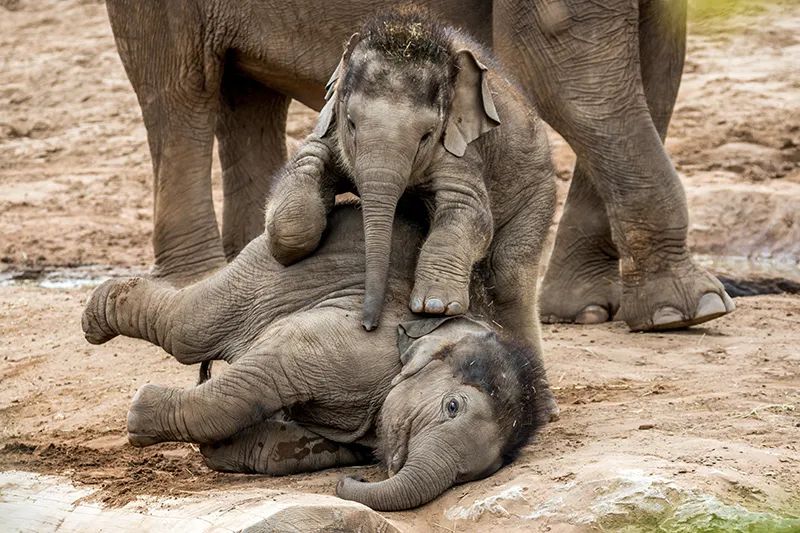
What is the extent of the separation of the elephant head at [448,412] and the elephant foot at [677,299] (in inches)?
105

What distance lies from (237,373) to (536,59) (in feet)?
9.21

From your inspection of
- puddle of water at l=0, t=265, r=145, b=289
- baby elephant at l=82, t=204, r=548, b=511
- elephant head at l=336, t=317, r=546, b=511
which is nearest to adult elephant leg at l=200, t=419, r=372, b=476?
baby elephant at l=82, t=204, r=548, b=511

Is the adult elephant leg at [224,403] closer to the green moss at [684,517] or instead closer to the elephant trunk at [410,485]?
the elephant trunk at [410,485]

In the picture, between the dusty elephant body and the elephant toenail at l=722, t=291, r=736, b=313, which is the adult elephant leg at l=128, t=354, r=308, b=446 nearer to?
the dusty elephant body

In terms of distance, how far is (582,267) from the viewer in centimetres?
808

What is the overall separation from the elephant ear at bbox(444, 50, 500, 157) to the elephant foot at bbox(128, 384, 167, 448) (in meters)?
1.20

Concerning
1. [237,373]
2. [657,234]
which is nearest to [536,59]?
[657,234]

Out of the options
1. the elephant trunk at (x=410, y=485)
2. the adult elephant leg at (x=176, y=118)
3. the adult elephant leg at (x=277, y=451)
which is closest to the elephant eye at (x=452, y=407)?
the elephant trunk at (x=410, y=485)

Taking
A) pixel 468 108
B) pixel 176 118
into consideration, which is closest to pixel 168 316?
pixel 468 108

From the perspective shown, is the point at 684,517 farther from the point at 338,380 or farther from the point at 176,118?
the point at 176,118

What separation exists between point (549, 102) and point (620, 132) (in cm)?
34

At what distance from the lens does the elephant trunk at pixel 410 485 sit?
4.17 metres

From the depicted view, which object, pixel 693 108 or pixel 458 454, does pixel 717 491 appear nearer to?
pixel 458 454

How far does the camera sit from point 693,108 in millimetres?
11258
